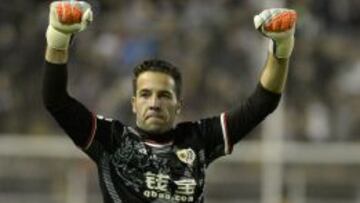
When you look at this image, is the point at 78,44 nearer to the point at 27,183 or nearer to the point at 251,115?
the point at 27,183

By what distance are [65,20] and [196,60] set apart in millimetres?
5731

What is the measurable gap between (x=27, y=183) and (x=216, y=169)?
166 cm

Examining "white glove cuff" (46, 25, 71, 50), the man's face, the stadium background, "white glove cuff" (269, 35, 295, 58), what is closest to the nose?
the man's face

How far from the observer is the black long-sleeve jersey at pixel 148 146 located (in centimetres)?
528

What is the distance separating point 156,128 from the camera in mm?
5387

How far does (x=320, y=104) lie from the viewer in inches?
426

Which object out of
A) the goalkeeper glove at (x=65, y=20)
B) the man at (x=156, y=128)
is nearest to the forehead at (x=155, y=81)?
the man at (x=156, y=128)

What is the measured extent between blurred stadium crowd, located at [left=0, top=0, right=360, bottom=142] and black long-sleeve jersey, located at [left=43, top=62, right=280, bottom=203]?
4.87 meters

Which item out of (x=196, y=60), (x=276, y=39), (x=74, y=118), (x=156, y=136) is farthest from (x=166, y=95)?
(x=196, y=60)

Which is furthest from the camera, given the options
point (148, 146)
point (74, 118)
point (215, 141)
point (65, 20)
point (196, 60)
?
point (196, 60)

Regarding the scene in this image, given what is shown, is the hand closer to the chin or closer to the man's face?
the man's face

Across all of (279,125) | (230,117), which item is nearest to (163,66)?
(230,117)

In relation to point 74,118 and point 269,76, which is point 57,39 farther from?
point 269,76

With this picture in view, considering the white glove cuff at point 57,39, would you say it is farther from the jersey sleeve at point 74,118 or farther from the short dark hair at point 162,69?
the short dark hair at point 162,69
